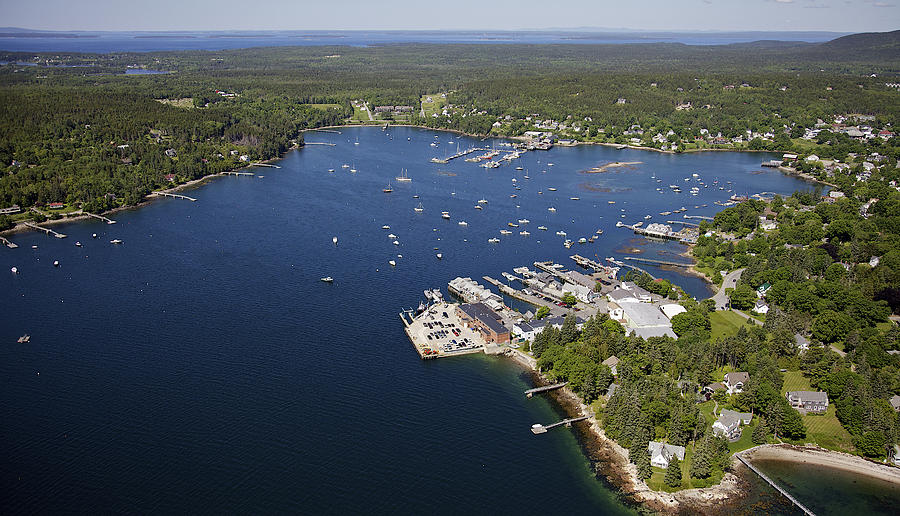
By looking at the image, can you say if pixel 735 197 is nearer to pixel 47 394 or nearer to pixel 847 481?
pixel 847 481

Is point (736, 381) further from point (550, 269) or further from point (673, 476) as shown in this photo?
point (550, 269)

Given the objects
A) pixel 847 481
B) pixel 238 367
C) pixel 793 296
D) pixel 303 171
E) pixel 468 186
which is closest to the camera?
pixel 847 481

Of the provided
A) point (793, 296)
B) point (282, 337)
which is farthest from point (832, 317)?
point (282, 337)

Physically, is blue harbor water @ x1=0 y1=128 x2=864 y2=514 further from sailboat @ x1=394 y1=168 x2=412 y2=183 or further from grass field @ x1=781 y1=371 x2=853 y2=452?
sailboat @ x1=394 y1=168 x2=412 y2=183

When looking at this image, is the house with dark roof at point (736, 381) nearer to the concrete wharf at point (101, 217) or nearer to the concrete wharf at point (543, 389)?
the concrete wharf at point (543, 389)

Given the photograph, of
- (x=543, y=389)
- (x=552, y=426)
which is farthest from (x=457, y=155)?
(x=552, y=426)
